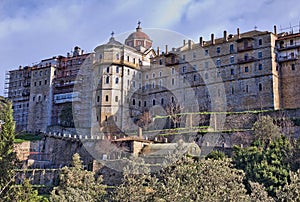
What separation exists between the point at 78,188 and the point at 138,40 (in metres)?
45.1

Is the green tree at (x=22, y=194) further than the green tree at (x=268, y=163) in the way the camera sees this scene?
No

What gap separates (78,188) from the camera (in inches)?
1120

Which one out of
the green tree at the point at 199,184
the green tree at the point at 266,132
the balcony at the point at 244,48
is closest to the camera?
the green tree at the point at 199,184

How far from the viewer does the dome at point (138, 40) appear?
230 feet

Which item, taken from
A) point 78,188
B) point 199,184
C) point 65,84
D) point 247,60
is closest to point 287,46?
point 247,60

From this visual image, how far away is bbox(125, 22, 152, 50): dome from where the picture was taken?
2763 inches

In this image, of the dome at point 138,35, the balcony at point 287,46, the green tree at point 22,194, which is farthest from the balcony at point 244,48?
the green tree at point 22,194

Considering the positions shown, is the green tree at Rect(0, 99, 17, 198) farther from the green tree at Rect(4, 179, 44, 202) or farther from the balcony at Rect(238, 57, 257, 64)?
the balcony at Rect(238, 57, 257, 64)

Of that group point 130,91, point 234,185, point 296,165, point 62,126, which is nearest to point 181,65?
point 130,91

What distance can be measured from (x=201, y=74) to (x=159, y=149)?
2139 cm

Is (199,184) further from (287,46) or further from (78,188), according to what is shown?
(287,46)

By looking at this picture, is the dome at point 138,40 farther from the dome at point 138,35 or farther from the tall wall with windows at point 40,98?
the tall wall with windows at point 40,98

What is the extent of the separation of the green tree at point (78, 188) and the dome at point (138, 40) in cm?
4058

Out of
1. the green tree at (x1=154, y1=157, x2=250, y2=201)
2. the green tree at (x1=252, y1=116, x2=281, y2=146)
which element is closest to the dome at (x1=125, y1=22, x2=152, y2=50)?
the green tree at (x1=252, y1=116, x2=281, y2=146)
